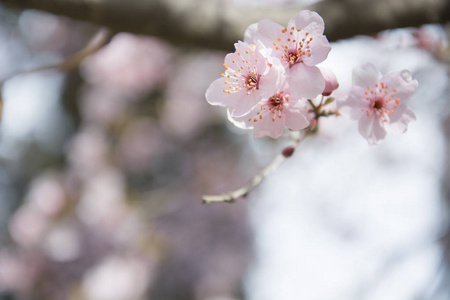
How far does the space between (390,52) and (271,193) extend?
149 cm

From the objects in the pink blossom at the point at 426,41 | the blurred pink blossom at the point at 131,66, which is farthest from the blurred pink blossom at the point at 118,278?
the pink blossom at the point at 426,41

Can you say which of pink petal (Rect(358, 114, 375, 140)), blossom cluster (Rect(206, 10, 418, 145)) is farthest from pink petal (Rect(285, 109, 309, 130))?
pink petal (Rect(358, 114, 375, 140))

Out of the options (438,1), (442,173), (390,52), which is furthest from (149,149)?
(438,1)

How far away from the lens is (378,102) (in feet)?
1.67

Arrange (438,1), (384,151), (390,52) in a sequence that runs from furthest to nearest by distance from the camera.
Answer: (384,151) < (390,52) < (438,1)

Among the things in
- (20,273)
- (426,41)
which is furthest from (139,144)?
(426,41)

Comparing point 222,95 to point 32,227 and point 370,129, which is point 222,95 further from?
point 32,227

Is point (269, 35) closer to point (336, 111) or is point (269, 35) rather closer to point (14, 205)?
point (336, 111)

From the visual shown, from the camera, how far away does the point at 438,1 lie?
636mm

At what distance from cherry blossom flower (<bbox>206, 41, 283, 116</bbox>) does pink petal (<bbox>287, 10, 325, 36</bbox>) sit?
2.1 inches

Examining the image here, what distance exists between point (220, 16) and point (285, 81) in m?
0.27

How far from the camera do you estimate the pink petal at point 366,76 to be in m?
0.50

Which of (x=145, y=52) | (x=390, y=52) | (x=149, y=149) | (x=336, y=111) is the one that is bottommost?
(x=149, y=149)

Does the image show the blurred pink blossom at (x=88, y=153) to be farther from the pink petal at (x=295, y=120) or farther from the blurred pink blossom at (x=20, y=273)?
the pink petal at (x=295, y=120)
